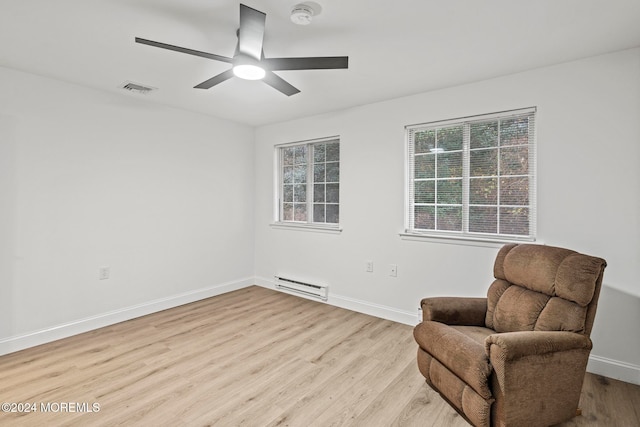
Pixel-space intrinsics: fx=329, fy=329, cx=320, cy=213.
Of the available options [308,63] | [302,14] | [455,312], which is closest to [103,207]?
[308,63]

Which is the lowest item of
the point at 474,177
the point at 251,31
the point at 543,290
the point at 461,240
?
the point at 543,290

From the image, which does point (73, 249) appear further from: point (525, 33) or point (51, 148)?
point (525, 33)

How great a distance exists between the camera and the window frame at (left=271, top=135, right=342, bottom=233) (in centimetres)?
436

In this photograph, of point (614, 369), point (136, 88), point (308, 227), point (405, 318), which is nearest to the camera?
point (614, 369)

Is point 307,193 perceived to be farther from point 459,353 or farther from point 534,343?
point 534,343

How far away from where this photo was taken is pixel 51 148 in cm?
315

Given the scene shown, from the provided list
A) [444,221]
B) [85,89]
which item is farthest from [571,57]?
[85,89]

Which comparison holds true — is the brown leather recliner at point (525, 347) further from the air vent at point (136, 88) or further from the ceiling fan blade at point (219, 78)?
the air vent at point (136, 88)

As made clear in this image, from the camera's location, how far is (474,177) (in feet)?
10.7

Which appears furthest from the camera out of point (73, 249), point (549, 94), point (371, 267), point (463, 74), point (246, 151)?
point (246, 151)

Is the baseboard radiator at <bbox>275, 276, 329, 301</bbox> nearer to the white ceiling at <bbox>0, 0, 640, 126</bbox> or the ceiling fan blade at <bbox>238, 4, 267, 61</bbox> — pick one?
the white ceiling at <bbox>0, 0, 640, 126</bbox>

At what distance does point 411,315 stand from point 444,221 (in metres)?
1.08

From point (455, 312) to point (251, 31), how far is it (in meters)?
2.37


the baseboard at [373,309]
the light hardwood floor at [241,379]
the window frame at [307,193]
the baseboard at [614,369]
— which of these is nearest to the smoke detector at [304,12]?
the window frame at [307,193]
